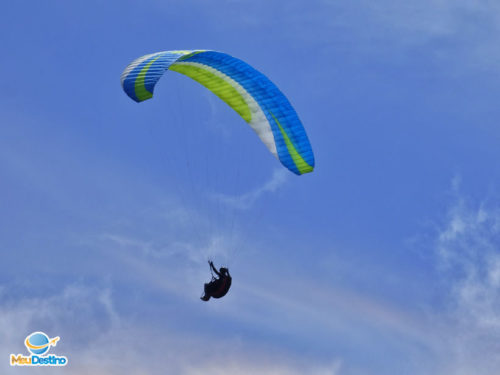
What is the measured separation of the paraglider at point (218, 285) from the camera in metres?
43.9

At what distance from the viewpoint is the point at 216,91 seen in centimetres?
4647

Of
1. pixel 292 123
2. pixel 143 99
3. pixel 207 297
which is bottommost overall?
pixel 207 297

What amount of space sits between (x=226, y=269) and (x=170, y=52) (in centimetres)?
1002

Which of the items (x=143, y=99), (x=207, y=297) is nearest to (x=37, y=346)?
(x=207, y=297)

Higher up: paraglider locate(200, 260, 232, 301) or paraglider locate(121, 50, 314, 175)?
paraglider locate(121, 50, 314, 175)

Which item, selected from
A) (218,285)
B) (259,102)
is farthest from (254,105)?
(218,285)

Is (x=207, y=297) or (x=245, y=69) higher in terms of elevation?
(x=245, y=69)

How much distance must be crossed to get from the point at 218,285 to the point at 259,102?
8.70m

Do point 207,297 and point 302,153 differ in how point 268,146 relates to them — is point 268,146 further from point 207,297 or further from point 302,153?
point 207,297

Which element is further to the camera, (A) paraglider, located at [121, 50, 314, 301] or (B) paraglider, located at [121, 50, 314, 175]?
(B) paraglider, located at [121, 50, 314, 175]

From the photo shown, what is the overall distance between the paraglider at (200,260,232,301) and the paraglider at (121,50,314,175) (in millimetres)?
5728

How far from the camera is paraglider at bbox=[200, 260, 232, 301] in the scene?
43.9 metres

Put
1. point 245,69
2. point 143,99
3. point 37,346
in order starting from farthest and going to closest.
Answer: point 37,346 → point 245,69 → point 143,99

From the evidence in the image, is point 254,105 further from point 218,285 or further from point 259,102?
point 218,285
